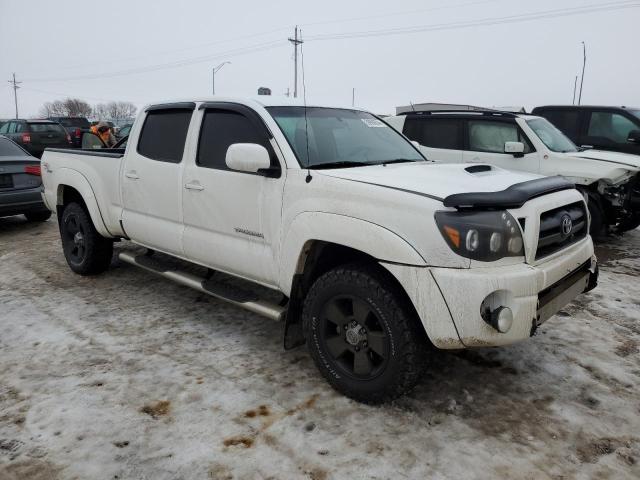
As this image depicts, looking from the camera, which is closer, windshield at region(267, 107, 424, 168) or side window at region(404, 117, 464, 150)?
windshield at region(267, 107, 424, 168)

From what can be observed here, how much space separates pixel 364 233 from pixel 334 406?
3.45 feet

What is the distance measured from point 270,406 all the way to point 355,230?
1152 millimetres

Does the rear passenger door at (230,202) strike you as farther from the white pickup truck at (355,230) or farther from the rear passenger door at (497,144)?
the rear passenger door at (497,144)

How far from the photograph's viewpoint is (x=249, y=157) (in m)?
3.19

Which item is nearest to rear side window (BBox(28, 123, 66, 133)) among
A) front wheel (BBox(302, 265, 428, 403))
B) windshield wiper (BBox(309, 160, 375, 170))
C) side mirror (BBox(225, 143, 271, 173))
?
side mirror (BBox(225, 143, 271, 173))

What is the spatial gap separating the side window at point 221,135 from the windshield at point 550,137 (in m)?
5.25

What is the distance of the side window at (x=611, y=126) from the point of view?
8.88m

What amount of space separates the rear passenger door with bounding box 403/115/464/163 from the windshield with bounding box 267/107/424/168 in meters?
3.78

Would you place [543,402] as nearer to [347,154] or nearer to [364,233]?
[364,233]

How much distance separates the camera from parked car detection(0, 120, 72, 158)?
1680cm

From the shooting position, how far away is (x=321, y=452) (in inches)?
102

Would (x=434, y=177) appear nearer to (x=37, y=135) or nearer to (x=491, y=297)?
(x=491, y=297)

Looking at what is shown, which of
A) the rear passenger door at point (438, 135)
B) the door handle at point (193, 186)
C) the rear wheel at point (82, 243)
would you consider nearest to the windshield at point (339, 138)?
the door handle at point (193, 186)

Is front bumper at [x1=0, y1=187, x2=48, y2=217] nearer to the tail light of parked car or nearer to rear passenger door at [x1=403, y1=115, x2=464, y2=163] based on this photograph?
the tail light of parked car
